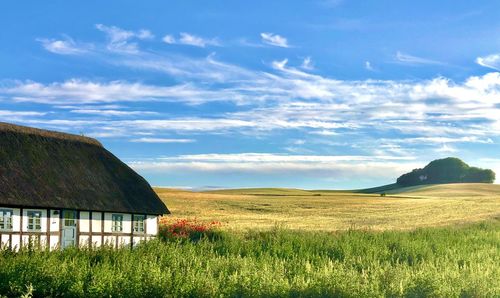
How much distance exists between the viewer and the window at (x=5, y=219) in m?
29.1

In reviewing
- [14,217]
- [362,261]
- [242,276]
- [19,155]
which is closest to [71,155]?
[19,155]

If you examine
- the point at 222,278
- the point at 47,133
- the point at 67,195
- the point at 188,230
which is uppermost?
the point at 47,133

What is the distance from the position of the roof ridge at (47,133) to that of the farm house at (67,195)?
0.01 m

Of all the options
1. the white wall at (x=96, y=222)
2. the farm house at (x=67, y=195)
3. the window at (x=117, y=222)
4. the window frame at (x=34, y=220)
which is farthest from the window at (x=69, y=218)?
the window at (x=117, y=222)

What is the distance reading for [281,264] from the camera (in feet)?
64.8

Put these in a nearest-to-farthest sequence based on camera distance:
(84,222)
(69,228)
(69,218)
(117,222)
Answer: (69,228) → (69,218) → (84,222) → (117,222)

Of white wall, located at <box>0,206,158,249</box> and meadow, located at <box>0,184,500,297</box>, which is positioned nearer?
meadow, located at <box>0,184,500,297</box>

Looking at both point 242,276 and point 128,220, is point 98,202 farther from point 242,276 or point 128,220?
point 242,276

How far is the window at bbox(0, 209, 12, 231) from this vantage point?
95.5ft

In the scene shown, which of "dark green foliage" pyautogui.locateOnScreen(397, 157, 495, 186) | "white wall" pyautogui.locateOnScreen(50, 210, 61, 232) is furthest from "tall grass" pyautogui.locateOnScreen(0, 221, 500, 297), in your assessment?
"dark green foliage" pyautogui.locateOnScreen(397, 157, 495, 186)

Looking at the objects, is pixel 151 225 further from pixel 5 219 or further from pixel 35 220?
pixel 5 219

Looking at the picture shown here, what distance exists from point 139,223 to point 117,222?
5.35 ft

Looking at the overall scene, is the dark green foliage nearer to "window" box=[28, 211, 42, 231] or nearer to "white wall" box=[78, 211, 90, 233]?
"white wall" box=[78, 211, 90, 233]

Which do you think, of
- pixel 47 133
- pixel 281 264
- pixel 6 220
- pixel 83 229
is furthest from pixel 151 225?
pixel 281 264
